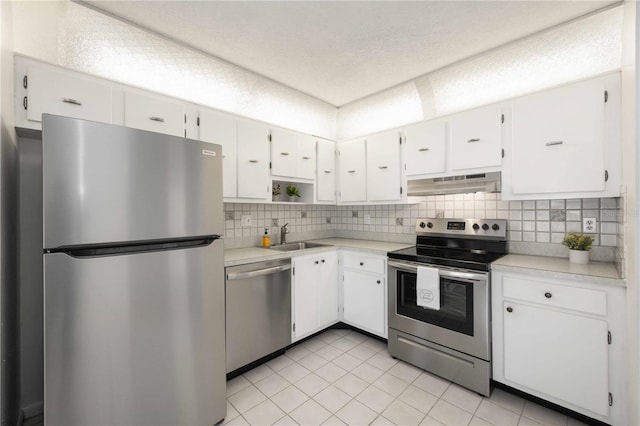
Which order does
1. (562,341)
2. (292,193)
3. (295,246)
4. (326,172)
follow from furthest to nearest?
(326,172), (295,246), (292,193), (562,341)

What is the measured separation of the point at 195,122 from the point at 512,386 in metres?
3.01

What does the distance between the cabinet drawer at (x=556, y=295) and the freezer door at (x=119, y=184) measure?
205 cm

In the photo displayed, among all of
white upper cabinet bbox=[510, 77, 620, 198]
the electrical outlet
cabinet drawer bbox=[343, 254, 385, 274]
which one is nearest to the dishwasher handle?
cabinet drawer bbox=[343, 254, 385, 274]

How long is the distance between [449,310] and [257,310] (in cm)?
152

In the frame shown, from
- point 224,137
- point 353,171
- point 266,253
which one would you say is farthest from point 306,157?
point 266,253

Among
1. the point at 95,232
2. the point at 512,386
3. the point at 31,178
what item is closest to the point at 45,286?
the point at 95,232

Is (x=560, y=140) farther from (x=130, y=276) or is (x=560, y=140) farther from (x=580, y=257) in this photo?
(x=130, y=276)

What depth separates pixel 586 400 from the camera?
1620 millimetres

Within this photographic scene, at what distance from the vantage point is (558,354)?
171cm

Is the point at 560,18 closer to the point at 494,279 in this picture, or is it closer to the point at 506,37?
the point at 506,37

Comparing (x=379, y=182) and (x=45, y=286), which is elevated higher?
(x=379, y=182)

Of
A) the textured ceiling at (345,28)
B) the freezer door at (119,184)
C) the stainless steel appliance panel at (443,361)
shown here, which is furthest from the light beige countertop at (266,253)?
the textured ceiling at (345,28)

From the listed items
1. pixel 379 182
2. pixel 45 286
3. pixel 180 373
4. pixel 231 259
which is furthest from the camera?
pixel 379 182

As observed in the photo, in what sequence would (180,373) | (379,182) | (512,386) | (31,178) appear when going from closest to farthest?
(180,373), (31,178), (512,386), (379,182)
